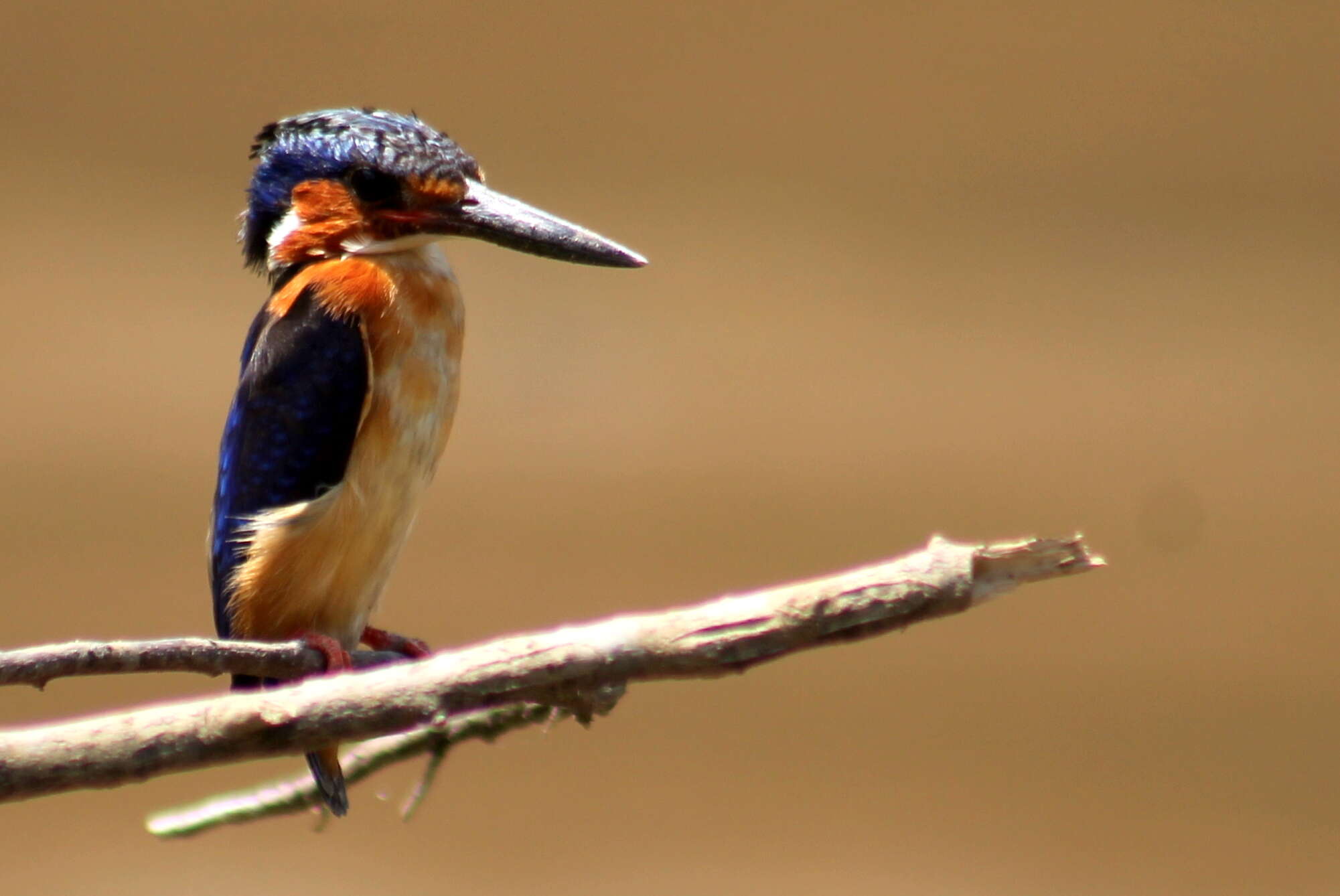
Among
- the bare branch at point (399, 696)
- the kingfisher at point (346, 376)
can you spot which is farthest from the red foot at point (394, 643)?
the bare branch at point (399, 696)

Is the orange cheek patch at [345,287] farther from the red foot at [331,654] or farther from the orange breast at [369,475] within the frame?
the red foot at [331,654]

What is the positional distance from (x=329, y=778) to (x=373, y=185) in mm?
657

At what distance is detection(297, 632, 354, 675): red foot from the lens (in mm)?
1341

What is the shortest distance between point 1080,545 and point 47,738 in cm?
58

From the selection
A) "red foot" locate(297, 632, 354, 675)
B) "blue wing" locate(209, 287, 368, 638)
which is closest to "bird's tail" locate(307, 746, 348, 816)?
"red foot" locate(297, 632, 354, 675)

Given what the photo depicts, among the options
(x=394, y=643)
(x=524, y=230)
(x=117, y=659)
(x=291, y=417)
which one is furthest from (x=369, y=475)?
(x=117, y=659)

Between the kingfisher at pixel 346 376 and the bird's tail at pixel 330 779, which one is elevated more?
the kingfisher at pixel 346 376

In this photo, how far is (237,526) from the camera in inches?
65.0

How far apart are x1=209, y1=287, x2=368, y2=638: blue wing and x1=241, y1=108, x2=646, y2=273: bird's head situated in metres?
0.10

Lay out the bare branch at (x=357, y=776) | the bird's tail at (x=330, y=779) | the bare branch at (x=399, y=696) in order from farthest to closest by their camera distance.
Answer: the bird's tail at (x=330, y=779) → the bare branch at (x=357, y=776) → the bare branch at (x=399, y=696)

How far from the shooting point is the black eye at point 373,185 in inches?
64.0

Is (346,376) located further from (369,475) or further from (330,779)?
(330,779)

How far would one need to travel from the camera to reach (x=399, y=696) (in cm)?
82

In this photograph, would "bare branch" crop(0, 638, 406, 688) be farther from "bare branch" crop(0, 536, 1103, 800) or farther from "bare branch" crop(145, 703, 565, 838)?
"bare branch" crop(145, 703, 565, 838)
